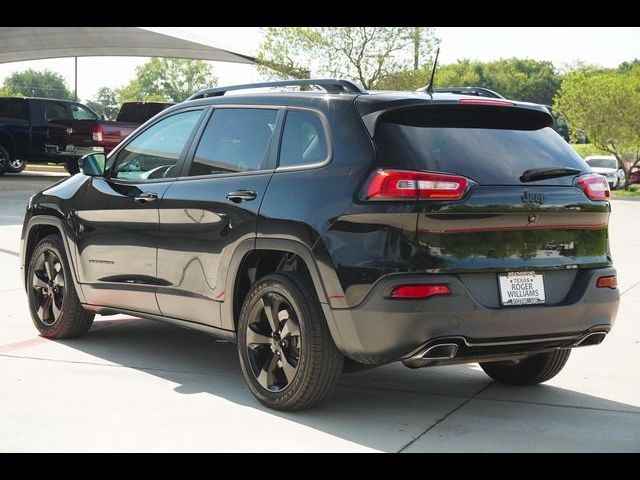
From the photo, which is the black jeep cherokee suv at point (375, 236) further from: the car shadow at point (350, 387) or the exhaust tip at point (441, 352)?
the car shadow at point (350, 387)

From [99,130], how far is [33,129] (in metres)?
2.71

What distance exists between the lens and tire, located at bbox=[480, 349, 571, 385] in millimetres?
6480

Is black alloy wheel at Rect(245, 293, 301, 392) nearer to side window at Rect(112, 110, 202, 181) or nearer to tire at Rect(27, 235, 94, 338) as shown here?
side window at Rect(112, 110, 202, 181)

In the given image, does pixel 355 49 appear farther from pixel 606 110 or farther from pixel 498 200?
pixel 498 200

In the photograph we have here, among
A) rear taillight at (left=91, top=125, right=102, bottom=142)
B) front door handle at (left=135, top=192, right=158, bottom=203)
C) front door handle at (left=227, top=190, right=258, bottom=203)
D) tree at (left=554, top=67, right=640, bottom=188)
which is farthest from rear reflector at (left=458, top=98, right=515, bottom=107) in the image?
tree at (left=554, top=67, right=640, bottom=188)

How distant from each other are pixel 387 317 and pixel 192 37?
123 feet

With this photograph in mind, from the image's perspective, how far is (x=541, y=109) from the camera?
6.04 metres

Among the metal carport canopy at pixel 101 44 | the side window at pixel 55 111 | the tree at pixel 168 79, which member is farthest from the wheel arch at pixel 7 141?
the tree at pixel 168 79

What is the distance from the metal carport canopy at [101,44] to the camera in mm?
40625

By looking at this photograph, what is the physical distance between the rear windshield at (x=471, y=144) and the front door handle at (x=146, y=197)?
1.85 metres

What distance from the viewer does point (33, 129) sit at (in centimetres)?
2820

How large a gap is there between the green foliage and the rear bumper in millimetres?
148283

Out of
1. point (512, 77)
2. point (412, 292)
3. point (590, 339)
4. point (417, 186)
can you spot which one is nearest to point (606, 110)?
point (590, 339)

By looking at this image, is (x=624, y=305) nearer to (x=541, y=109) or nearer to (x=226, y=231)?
(x=541, y=109)
